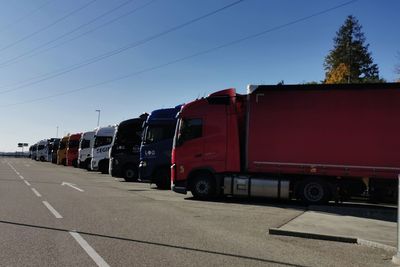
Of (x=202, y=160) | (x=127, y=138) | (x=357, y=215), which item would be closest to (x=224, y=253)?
(x=357, y=215)

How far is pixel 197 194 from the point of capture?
56.6 feet

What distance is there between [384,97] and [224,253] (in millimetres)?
8767

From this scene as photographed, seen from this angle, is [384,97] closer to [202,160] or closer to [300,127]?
[300,127]

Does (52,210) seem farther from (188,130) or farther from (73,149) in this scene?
(73,149)

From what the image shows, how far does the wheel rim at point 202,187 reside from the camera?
17.2 metres

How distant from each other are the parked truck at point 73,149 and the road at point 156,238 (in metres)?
32.6

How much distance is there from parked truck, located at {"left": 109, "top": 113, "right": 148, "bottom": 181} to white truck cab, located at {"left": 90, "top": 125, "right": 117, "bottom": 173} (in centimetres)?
539

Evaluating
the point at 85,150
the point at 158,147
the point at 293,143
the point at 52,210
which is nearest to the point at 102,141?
the point at 85,150

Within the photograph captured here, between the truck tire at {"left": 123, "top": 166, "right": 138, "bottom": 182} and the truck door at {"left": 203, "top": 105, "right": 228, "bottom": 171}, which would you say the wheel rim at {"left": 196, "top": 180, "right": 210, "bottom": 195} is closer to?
→ the truck door at {"left": 203, "top": 105, "right": 228, "bottom": 171}

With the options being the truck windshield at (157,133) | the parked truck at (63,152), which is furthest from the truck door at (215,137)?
the parked truck at (63,152)

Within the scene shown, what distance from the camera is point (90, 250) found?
7992 mm

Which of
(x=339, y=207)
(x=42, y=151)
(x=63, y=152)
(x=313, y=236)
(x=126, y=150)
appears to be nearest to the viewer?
(x=313, y=236)

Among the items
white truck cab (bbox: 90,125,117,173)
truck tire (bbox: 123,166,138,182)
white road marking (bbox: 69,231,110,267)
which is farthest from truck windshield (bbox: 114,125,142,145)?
white road marking (bbox: 69,231,110,267)

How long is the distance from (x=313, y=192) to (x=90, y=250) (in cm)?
937
